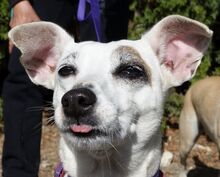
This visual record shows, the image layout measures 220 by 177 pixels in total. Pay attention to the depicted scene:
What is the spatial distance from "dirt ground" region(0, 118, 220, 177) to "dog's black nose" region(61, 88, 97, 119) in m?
3.10

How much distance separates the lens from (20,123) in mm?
3947

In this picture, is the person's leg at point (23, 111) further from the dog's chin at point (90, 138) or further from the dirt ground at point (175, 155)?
the dirt ground at point (175, 155)

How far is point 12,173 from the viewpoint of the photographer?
399cm

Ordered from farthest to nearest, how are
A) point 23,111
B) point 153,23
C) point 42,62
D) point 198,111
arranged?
point 153,23
point 198,111
point 23,111
point 42,62

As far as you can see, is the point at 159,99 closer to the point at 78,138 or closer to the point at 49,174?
the point at 78,138

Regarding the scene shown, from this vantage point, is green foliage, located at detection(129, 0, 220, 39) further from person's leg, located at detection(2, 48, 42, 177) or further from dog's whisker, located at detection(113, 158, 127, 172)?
dog's whisker, located at detection(113, 158, 127, 172)

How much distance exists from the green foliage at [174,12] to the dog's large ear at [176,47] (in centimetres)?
280

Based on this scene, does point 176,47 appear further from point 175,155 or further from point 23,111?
point 175,155

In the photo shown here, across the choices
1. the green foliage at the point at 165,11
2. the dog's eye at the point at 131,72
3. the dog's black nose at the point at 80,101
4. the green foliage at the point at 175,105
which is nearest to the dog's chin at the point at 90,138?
the dog's black nose at the point at 80,101

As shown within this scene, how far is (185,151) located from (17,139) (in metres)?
2.30

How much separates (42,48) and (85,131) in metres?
0.83

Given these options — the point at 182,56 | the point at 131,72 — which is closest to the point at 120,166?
the point at 131,72

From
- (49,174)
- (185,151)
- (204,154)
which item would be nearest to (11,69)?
(49,174)

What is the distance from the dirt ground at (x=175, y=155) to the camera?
19.5 ft
